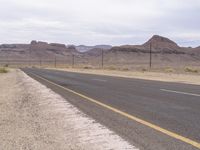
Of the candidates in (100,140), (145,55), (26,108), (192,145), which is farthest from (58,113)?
(145,55)

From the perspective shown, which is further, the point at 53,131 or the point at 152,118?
the point at 152,118

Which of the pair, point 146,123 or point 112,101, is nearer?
point 146,123

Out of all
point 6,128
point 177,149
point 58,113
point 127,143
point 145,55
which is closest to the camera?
point 177,149

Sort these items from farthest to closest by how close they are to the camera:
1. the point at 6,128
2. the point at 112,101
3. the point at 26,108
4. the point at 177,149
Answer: the point at 112,101 → the point at 26,108 → the point at 6,128 → the point at 177,149

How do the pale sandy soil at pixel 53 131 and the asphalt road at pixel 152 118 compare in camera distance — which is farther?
the asphalt road at pixel 152 118

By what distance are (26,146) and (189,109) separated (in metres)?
5.89

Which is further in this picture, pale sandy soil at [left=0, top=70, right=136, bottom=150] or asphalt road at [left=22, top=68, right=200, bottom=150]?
asphalt road at [left=22, top=68, right=200, bottom=150]

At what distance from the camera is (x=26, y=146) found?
7.62 m

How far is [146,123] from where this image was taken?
9.83 m

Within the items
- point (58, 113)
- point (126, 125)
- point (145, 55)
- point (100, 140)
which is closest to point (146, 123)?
point (126, 125)

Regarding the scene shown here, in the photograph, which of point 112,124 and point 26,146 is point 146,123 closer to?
point 112,124

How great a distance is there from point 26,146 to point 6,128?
2.11 m

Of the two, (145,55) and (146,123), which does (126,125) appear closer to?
(146,123)

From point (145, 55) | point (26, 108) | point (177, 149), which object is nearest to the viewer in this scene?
point (177, 149)
